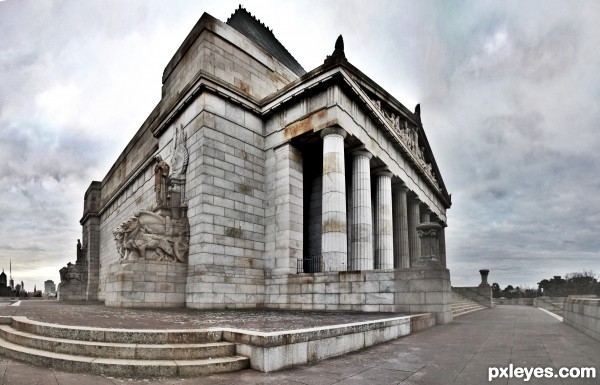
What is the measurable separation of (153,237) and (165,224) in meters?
1.05

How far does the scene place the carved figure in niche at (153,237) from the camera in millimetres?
16375

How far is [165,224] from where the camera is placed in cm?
1789

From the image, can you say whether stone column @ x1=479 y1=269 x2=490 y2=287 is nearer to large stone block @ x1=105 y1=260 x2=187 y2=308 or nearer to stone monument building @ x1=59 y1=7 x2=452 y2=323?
stone monument building @ x1=59 y1=7 x2=452 y2=323

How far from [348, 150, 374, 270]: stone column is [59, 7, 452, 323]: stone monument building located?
2.0 inches

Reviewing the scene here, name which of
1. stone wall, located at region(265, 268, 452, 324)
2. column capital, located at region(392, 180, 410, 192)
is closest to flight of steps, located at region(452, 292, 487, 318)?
stone wall, located at region(265, 268, 452, 324)

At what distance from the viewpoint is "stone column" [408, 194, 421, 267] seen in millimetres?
31859

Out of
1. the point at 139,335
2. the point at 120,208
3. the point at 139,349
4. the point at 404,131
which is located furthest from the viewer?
the point at 120,208

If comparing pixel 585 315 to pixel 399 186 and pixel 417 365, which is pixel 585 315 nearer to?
pixel 417 365

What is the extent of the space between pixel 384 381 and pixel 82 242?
48800 mm

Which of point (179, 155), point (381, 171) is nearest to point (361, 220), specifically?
point (381, 171)

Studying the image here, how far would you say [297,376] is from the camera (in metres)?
5.96

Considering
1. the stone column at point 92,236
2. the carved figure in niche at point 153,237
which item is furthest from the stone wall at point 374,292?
the stone column at point 92,236

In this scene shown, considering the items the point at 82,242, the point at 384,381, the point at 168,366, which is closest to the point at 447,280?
the point at 384,381

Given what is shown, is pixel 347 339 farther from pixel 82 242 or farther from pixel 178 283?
pixel 82 242
